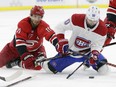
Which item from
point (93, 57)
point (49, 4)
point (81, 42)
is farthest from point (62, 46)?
point (49, 4)

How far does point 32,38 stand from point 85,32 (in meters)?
0.51

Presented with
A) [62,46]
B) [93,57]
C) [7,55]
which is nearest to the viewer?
[93,57]

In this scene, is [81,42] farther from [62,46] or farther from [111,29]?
[111,29]

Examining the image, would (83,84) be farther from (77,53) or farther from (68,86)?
(77,53)

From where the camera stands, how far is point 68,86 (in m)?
2.72

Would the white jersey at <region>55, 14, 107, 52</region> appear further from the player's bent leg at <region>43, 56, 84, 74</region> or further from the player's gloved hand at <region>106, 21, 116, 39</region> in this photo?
the player's gloved hand at <region>106, 21, 116, 39</region>

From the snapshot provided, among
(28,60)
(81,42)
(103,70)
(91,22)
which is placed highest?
(91,22)

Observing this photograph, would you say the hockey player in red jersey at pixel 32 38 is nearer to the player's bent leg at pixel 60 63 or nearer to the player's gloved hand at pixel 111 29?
the player's bent leg at pixel 60 63

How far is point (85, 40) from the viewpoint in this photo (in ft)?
10.6

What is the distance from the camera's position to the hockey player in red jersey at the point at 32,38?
3.21 metres

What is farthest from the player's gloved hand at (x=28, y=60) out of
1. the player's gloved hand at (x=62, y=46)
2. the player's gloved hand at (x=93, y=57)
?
the player's gloved hand at (x=93, y=57)

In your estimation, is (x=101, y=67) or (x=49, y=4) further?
(x=49, y=4)

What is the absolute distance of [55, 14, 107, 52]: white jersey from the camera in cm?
317

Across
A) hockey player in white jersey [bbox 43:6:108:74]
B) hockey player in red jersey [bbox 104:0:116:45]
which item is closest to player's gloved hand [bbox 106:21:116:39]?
hockey player in red jersey [bbox 104:0:116:45]
